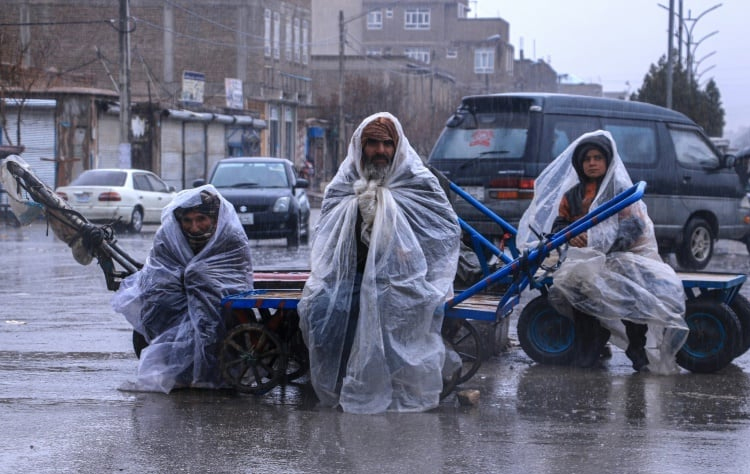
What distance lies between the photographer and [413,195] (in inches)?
260

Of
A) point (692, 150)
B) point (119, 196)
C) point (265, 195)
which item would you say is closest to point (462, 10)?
point (119, 196)

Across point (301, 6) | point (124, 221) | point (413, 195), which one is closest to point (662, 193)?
point (413, 195)

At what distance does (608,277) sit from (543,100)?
6089mm

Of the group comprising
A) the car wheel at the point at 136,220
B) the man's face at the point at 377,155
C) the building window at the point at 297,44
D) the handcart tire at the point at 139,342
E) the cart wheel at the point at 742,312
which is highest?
the building window at the point at 297,44

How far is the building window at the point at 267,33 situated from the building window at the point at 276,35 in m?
0.88

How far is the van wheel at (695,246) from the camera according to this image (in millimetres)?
15539

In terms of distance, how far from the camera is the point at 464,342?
780 centimetres

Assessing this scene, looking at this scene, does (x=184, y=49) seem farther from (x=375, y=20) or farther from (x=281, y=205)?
(x=375, y=20)

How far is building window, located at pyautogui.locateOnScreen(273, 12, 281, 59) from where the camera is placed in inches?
2158

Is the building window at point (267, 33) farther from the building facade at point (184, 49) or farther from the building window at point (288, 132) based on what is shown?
the building window at point (288, 132)

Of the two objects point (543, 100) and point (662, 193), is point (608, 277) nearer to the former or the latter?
point (543, 100)

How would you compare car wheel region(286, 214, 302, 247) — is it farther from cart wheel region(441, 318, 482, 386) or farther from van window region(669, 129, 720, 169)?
cart wheel region(441, 318, 482, 386)

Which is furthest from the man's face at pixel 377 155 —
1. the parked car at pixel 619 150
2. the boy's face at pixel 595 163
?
the parked car at pixel 619 150

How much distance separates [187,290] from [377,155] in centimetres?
142
